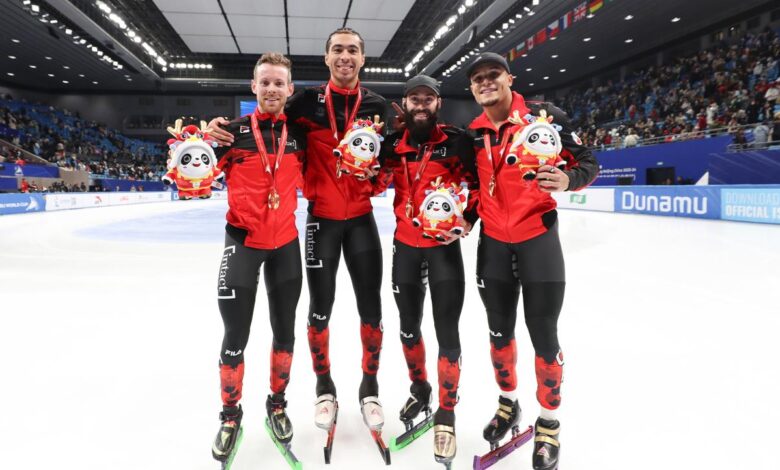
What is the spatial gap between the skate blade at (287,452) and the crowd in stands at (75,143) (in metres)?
27.9

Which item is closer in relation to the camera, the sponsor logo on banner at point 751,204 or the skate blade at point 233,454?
the skate blade at point 233,454

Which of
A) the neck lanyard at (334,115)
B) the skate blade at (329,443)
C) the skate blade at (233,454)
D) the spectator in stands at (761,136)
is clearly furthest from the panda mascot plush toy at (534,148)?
the spectator in stands at (761,136)

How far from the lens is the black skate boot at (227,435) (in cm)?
211

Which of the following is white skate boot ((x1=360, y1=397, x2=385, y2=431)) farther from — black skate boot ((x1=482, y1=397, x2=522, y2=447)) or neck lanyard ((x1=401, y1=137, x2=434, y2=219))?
neck lanyard ((x1=401, y1=137, x2=434, y2=219))

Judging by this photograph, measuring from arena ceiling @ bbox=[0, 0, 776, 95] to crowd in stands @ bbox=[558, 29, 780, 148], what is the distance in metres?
1.52

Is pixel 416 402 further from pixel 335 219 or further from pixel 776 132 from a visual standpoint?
pixel 776 132

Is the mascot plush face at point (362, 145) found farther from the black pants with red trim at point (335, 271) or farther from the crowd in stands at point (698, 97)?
the crowd in stands at point (698, 97)

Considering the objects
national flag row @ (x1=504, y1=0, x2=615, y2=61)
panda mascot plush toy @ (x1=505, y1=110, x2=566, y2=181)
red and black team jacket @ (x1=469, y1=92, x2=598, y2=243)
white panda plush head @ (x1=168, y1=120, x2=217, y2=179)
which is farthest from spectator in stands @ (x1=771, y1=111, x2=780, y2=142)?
white panda plush head @ (x1=168, y1=120, x2=217, y2=179)

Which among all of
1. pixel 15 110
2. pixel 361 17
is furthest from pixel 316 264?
pixel 15 110

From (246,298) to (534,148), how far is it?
4.89ft

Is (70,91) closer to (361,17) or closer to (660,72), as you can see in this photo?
(361,17)

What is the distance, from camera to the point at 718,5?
715 inches

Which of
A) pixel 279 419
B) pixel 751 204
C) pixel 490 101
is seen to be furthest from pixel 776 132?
pixel 279 419

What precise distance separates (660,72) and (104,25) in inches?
1001
